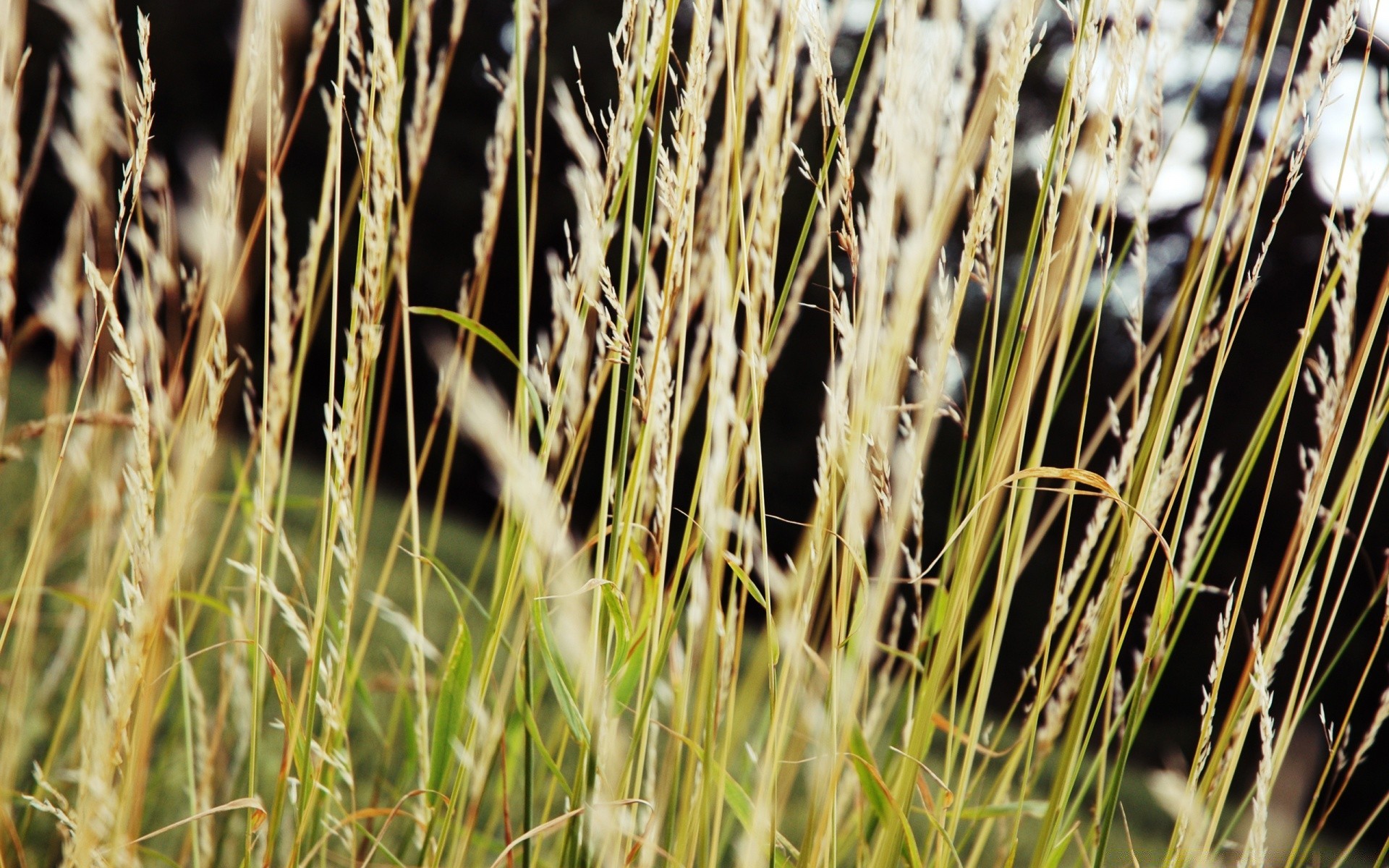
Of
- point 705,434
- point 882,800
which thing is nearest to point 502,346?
point 705,434

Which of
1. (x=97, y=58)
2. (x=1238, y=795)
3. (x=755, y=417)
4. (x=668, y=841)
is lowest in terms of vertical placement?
(x=1238, y=795)

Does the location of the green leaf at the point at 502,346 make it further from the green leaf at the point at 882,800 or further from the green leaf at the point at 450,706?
the green leaf at the point at 882,800

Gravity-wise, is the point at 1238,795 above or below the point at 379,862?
below

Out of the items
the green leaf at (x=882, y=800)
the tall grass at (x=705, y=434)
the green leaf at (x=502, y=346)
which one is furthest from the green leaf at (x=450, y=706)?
the green leaf at (x=882, y=800)

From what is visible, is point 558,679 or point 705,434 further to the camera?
point 705,434

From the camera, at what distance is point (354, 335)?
1.89 feet

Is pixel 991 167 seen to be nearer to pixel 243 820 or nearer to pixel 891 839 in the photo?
pixel 891 839

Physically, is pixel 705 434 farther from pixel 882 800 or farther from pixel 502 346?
pixel 882 800

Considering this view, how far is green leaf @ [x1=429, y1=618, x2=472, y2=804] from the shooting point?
593mm

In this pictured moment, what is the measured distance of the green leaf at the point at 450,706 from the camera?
0.59m

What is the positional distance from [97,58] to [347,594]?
0.34 meters

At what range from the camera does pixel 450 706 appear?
615 mm

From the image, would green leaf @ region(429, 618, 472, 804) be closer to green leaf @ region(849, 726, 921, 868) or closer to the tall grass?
the tall grass

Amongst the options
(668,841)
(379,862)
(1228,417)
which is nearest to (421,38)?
(668,841)
